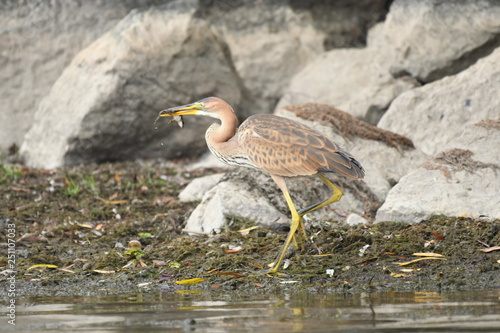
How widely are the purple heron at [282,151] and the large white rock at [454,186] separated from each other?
76cm

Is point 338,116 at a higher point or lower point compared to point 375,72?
lower

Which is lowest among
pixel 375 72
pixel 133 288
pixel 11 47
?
pixel 133 288

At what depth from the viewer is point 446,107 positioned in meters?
11.4

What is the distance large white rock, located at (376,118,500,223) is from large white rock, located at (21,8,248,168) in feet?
19.8

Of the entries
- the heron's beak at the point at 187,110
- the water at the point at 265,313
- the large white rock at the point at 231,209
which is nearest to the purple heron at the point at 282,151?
the heron's beak at the point at 187,110

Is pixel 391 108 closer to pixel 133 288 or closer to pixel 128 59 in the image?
pixel 128 59

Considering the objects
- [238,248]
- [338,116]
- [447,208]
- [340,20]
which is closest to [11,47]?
[340,20]

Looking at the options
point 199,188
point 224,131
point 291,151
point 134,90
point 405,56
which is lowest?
point 199,188

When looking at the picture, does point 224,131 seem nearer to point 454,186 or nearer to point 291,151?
point 291,151

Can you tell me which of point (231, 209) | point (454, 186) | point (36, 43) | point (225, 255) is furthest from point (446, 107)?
point (36, 43)

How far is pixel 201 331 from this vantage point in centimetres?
498

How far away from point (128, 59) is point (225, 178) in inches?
193

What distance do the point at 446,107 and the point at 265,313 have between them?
6.61 m

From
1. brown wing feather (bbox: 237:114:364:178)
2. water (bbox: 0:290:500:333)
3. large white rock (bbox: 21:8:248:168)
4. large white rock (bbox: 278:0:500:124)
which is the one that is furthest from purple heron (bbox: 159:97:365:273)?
large white rock (bbox: 21:8:248:168)
